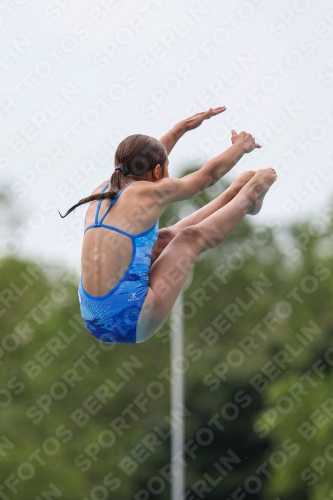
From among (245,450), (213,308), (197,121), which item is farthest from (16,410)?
(197,121)

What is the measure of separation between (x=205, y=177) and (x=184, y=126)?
0.93 metres

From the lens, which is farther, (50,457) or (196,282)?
(196,282)

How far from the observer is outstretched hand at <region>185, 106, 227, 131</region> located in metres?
6.96

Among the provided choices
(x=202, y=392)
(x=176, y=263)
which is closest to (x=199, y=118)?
(x=176, y=263)

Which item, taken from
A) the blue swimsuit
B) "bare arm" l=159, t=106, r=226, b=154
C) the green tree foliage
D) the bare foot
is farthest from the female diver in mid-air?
the green tree foliage

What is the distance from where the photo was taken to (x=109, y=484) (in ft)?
72.1

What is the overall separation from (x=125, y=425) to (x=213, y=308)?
16.4ft

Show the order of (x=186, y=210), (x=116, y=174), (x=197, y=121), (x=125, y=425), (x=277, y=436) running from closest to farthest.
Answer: (x=116, y=174) → (x=197, y=121) → (x=277, y=436) → (x=125, y=425) → (x=186, y=210)

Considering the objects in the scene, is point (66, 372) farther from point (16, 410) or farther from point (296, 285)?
point (296, 285)

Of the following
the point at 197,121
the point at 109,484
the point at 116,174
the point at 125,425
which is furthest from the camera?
the point at 125,425

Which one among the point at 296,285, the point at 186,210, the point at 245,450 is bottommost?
the point at 245,450

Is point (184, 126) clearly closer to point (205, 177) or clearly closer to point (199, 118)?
point (199, 118)

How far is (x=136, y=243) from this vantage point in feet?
19.5

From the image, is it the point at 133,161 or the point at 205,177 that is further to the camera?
the point at 205,177
